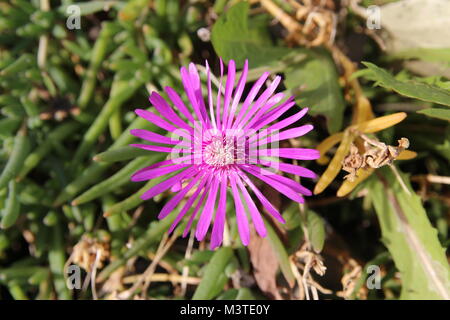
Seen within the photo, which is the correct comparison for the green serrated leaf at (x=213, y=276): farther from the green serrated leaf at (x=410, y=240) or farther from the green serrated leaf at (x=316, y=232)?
the green serrated leaf at (x=410, y=240)

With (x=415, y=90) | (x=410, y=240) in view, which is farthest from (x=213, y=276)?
(x=415, y=90)

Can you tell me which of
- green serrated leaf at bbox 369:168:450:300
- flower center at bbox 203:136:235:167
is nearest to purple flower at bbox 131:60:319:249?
flower center at bbox 203:136:235:167

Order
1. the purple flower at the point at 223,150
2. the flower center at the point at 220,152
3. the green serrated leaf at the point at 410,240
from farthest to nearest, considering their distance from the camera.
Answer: the green serrated leaf at the point at 410,240 → the flower center at the point at 220,152 → the purple flower at the point at 223,150

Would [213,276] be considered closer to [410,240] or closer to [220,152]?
[220,152]

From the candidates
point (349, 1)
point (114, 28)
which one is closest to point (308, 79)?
point (349, 1)

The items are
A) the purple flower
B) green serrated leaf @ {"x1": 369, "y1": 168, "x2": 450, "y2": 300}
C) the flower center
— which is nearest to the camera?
the purple flower

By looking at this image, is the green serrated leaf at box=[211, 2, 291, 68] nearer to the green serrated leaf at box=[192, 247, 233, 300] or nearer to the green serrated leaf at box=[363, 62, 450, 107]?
the green serrated leaf at box=[363, 62, 450, 107]

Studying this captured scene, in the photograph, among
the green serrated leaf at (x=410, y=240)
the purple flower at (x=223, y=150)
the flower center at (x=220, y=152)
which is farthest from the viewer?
the green serrated leaf at (x=410, y=240)

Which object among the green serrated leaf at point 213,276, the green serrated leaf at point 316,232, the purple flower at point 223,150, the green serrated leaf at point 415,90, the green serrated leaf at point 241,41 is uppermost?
the green serrated leaf at point 241,41

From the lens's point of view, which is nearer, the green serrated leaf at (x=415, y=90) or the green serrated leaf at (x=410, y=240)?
the green serrated leaf at (x=415, y=90)

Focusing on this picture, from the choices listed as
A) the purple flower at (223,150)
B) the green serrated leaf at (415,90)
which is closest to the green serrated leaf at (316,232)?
the purple flower at (223,150)
